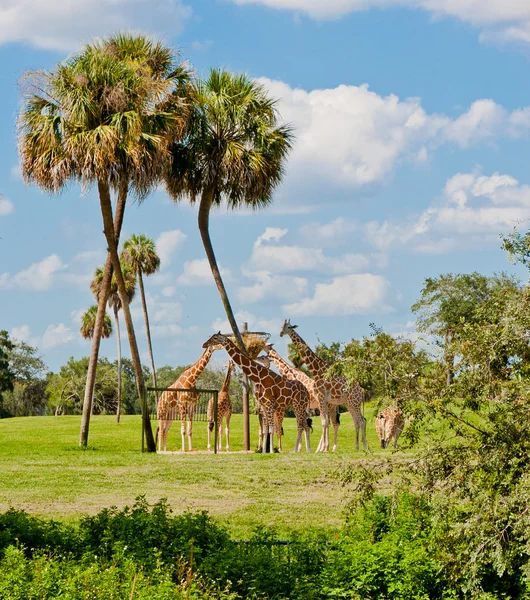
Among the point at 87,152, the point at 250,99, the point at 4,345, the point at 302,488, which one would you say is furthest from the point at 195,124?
the point at 4,345

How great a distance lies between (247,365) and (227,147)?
5830 mm

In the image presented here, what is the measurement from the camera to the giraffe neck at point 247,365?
883 inches

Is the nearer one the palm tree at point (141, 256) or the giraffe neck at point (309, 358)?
the giraffe neck at point (309, 358)

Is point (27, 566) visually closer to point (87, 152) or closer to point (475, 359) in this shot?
point (475, 359)

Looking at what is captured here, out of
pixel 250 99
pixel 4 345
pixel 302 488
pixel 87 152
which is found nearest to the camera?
pixel 302 488

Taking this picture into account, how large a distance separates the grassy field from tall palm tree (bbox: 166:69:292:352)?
18.3 feet

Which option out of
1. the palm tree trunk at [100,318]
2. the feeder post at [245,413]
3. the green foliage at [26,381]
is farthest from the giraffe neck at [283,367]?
the green foliage at [26,381]

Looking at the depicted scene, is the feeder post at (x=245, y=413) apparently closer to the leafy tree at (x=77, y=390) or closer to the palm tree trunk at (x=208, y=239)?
the palm tree trunk at (x=208, y=239)

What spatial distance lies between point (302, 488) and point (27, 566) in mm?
7318

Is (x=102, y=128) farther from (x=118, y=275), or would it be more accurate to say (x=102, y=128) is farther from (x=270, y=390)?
(x=270, y=390)

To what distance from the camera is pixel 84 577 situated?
8.38 m

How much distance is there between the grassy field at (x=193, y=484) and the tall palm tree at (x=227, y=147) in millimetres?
5577

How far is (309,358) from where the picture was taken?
22328 millimetres

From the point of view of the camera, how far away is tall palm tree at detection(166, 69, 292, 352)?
23.6 metres
